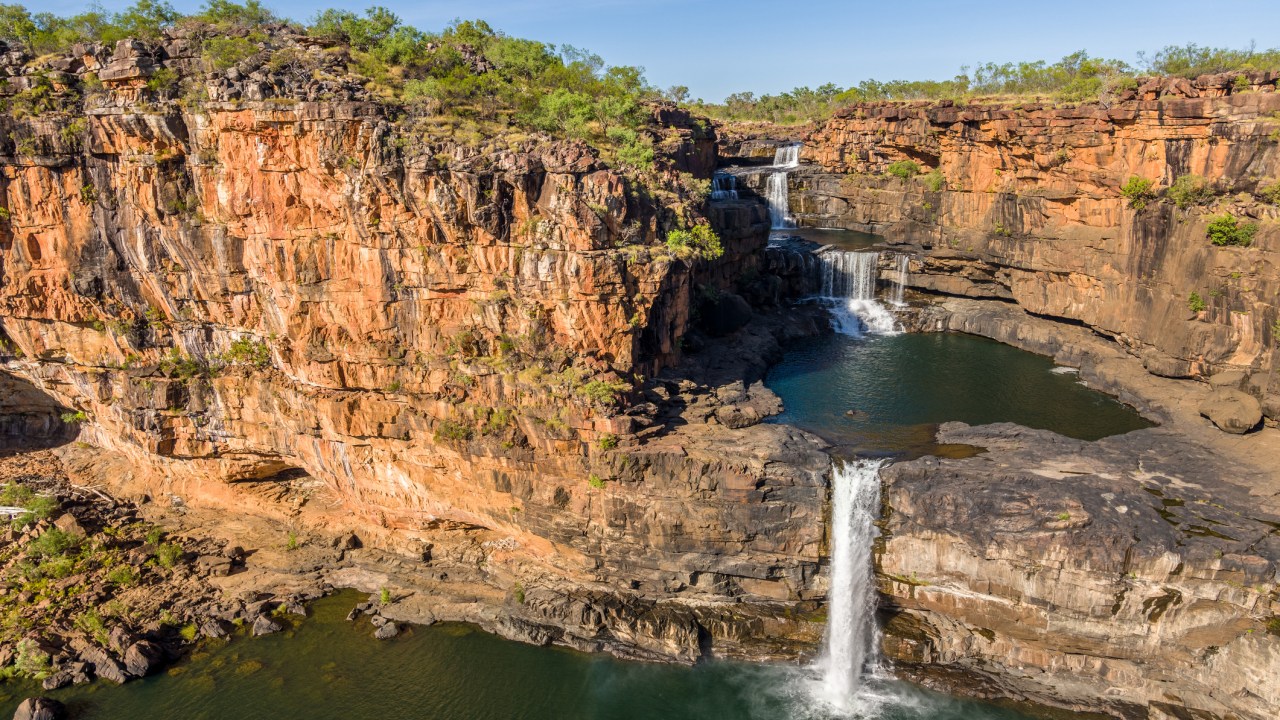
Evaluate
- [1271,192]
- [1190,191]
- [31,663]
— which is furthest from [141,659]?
[1271,192]

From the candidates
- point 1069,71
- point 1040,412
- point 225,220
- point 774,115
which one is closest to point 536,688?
point 225,220

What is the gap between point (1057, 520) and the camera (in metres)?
24.2

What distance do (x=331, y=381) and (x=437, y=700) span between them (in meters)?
11.8

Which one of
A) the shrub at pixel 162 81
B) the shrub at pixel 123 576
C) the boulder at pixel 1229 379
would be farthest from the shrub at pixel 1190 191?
the shrub at pixel 123 576

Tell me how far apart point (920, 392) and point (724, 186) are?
86.1 ft

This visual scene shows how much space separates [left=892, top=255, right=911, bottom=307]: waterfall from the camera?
51156 mm

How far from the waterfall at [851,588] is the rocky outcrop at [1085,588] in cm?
53

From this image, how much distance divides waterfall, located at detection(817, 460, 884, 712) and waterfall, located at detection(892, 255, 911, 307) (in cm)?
2722

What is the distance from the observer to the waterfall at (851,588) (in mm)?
25406

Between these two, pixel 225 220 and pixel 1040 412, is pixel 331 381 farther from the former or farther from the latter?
pixel 1040 412

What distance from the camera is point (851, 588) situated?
26.0 meters

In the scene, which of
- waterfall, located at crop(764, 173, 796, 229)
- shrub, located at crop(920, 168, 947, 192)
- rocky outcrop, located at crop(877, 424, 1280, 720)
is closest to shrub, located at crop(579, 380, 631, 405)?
rocky outcrop, located at crop(877, 424, 1280, 720)

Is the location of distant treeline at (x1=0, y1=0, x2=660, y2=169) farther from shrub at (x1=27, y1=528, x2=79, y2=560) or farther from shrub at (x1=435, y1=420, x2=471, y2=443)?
shrub at (x1=27, y1=528, x2=79, y2=560)

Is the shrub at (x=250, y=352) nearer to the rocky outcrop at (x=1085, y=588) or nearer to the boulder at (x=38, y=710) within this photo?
the boulder at (x=38, y=710)
